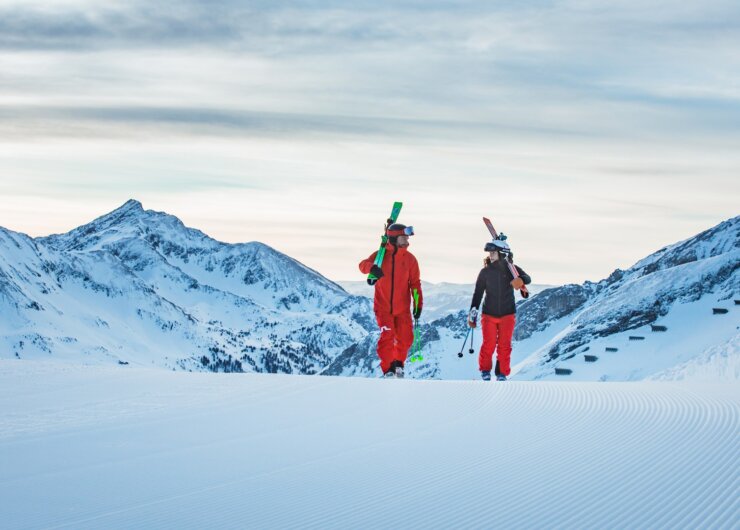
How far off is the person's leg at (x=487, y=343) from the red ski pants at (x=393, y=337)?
5.74 feet

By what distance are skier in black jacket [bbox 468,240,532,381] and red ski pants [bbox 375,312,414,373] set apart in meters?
1.72

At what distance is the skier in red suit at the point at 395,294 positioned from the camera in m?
18.7

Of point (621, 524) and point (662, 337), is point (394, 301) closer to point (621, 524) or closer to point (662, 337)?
point (621, 524)

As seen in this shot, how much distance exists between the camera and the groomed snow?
706 centimetres

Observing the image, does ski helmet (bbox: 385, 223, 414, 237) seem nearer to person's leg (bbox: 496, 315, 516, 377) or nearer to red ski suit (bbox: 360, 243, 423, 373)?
red ski suit (bbox: 360, 243, 423, 373)

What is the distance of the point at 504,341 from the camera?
64.6ft

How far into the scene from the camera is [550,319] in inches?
5763

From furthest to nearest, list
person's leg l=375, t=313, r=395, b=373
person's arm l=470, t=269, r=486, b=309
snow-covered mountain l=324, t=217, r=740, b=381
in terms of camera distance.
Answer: snow-covered mountain l=324, t=217, r=740, b=381 < person's arm l=470, t=269, r=486, b=309 < person's leg l=375, t=313, r=395, b=373

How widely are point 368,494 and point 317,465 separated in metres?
1.19

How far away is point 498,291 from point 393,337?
8.54 feet

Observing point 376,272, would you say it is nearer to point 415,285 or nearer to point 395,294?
point 395,294

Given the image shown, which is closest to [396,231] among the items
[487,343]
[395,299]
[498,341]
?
[395,299]

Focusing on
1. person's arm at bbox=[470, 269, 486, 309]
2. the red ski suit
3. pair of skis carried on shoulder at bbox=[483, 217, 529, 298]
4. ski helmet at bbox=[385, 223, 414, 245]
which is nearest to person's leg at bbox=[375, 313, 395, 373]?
the red ski suit

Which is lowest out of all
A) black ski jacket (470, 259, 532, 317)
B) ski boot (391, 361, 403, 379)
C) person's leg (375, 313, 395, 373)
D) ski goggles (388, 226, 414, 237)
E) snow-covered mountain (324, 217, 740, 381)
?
snow-covered mountain (324, 217, 740, 381)
